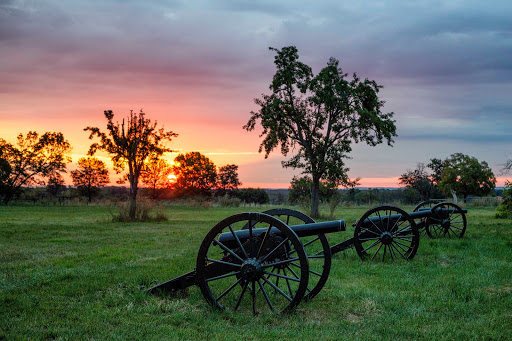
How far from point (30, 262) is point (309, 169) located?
21017 mm

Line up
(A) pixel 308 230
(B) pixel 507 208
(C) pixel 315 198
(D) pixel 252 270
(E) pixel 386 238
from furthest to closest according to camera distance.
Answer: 1. (C) pixel 315 198
2. (B) pixel 507 208
3. (E) pixel 386 238
4. (A) pixel 308 230
5. (D) pixel 252 270

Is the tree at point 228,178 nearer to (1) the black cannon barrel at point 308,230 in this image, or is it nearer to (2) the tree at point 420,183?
(2) the tree at point 420,183

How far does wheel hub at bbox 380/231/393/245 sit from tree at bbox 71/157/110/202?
65.9 metres

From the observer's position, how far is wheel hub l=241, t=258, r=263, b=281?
594cm

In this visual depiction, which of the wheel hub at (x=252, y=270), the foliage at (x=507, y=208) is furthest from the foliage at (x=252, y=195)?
the wheel hub at (x=252, y=270)

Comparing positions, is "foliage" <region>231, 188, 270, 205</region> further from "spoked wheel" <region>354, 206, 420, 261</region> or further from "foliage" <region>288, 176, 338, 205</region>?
"spoked wheel" <region>354, 206, 420, 261</region>

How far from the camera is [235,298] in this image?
22.9ft

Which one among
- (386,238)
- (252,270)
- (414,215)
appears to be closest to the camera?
(252,270)

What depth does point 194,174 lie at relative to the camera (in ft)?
248

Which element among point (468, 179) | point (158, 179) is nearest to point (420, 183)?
point (468, 179)

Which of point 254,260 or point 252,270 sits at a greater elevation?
point 254,260

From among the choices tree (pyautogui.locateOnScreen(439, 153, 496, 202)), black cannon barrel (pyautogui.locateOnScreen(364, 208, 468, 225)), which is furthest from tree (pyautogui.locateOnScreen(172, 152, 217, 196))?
black cannon barrel (pyautogui.locateOnScreen(364, 208, 468, 225))

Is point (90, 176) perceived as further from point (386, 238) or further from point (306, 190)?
point (386, 238)

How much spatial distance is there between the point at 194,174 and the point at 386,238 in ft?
218
